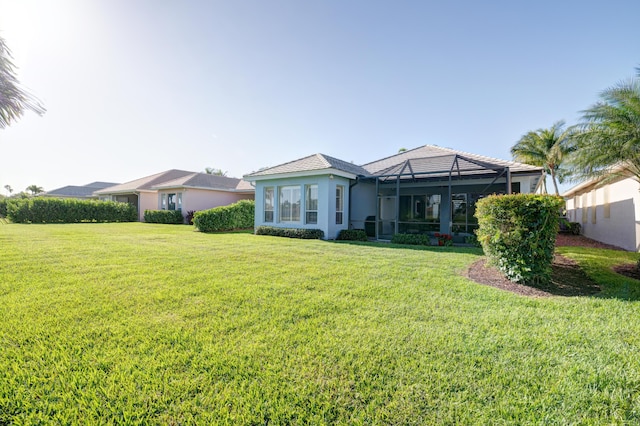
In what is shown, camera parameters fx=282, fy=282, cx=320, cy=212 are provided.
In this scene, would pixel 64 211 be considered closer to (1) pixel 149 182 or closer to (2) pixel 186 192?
(1) pixel 149 182

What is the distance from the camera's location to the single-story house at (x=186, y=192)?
24.9 metres

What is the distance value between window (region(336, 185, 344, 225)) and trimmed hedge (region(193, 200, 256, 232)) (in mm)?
7974

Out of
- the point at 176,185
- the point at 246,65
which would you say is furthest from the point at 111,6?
the point at 176,185

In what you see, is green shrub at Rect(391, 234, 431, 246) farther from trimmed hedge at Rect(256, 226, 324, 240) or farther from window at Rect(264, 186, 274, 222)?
window at Rect(264, 186, 274, 222)

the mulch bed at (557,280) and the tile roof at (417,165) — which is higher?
the tile roof at (417,165)

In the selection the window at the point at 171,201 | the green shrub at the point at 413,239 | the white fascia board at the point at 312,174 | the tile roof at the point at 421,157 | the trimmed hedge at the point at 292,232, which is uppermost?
the tile roof at the point at 421,157

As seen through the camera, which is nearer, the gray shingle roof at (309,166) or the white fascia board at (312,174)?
the white fascia board at (312,174)

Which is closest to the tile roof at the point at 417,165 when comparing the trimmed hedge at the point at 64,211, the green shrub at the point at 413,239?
the green shrub at the point at 413,239

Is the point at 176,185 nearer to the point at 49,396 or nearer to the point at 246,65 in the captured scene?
the point at 246,65

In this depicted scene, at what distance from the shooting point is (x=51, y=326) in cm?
341

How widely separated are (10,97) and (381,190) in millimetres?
15243

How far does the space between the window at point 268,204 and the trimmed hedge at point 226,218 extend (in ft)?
12.7

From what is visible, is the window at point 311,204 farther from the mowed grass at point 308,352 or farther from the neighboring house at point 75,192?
the neighboring house at point 75,192

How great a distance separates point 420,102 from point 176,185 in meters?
20.5
